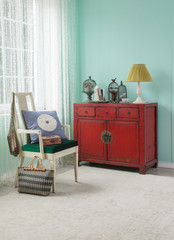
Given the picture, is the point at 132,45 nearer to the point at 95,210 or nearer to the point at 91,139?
the point at 91,139

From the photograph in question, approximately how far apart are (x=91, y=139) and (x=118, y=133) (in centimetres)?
40

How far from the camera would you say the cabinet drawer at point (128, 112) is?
3.89m

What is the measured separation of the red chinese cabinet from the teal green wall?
21cm

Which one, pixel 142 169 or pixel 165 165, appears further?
pixel 165 165

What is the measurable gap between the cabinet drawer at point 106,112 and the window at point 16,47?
891mm

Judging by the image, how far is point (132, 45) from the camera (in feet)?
14.4

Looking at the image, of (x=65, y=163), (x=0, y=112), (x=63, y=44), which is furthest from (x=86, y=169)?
(x=63, y=44)

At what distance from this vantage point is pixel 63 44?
4.46m

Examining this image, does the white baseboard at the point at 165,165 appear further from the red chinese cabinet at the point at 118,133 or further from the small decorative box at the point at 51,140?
the small decorative box at the point at 51,140

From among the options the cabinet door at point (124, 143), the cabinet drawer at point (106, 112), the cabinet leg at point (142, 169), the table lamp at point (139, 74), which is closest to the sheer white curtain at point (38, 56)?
the cabinet drawer at point (106, 112)

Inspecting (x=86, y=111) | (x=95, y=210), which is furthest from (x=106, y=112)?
(x=95, y=210)

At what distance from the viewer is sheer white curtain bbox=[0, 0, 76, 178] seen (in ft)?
11.8

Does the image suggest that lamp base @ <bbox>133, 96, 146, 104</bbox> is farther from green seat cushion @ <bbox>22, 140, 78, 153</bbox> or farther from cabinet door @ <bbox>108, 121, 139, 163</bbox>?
green seat cushion @ <bbox>22, 140, 78, 153</bbox>

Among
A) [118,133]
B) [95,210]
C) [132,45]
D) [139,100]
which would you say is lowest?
[95,210]
